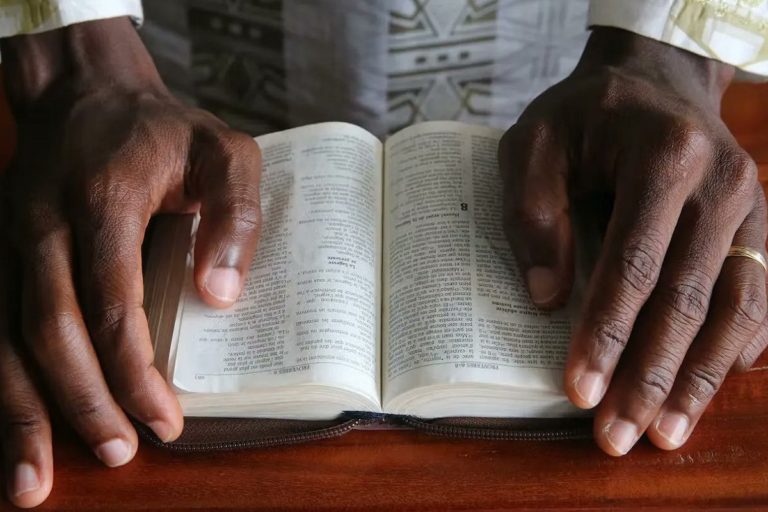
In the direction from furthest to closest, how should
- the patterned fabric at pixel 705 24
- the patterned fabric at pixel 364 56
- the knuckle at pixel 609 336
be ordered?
the patterned fabric at pixel 364 56 → the patterned fabric at pixel 705 24 → the knuckle at pixel 609 336

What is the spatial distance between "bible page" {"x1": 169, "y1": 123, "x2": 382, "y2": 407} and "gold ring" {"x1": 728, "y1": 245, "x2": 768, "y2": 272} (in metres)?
0.27

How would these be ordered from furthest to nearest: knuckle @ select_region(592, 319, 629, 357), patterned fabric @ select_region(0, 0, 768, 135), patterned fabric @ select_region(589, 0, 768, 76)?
1. patterned fabric @ select_region(0, 0, 768, 135)
2. patterned fabric @ select_region(589, 0, 768, 76)
3. knuckle @ select_region(592, 319, 629, 357)

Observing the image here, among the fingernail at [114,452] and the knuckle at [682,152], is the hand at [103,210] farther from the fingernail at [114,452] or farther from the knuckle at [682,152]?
the knuckle at [682,152]

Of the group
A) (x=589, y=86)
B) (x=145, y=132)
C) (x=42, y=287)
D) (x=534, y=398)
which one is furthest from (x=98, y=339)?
(x=589, y=86)

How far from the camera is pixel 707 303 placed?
59cm

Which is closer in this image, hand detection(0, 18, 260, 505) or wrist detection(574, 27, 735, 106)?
hand detection(0, 18, 260, 505)

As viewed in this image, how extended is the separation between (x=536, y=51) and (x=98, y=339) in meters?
0.54

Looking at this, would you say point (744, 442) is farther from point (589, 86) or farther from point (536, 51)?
point (536, 51)

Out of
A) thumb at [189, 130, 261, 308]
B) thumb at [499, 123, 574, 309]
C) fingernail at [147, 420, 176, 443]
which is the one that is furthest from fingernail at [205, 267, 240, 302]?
thumb at [499, 123, 574, 309]

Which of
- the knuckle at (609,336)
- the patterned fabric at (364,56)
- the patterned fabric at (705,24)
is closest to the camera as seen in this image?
the knuckle at (609,336)

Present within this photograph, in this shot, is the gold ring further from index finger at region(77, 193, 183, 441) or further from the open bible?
index finger at region(77, 193, 183, 441)

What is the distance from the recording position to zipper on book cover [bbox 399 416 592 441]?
60cm

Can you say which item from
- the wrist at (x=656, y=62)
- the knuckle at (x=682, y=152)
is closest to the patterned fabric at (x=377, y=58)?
the wrist at (x=656, y=62)

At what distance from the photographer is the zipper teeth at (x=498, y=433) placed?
23.7 inches
